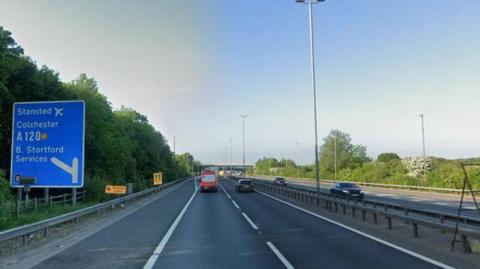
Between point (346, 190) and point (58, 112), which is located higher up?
point (58, 112)

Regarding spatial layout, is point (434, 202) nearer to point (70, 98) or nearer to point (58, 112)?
point (58, 112)

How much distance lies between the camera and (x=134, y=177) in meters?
64.1

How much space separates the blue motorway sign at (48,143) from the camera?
62.7ft

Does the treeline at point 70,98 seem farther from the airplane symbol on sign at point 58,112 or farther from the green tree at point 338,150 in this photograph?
the green tree at point 338,150

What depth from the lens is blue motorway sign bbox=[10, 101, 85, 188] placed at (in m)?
19.1

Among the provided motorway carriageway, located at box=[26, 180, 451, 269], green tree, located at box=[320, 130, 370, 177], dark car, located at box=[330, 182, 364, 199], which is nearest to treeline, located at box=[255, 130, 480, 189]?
green tree, located at box=[320, 130, 370, 177]

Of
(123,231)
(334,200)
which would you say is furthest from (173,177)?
(123,231)

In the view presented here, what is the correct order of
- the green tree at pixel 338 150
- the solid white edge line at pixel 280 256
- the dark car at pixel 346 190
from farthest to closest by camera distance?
the green tree at pixel 338 150 → the dark car at pixel 346 190 → the solid white edge line at pixel 280 256

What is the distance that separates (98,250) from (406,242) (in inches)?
331

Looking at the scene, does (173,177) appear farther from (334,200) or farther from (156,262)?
(156,262)

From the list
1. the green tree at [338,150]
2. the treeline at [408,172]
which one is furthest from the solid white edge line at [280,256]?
the green tree at [338,150]

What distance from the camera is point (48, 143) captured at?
19.2 metres

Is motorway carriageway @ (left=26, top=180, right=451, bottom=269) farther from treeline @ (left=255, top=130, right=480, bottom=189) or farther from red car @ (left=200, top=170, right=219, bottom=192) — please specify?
red car @ (left=200, top=170, right=219, bottom=192)

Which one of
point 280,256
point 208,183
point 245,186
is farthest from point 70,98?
point 280,256
